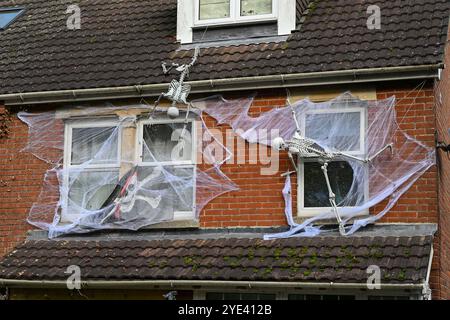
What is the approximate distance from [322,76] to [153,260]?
358 cm

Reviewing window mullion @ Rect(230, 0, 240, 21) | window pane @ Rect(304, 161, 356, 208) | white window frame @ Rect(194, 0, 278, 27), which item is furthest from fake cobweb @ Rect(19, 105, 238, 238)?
window mullion @ Rect(230, 0, 240, 21)

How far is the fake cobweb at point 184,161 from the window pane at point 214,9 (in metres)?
1.60

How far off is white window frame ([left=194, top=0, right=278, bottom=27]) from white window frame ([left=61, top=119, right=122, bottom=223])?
2.15m

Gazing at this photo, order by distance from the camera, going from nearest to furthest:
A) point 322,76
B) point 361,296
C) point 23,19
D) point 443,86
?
point 361,296 → point 322,76 → point 443,86 → point 23,19

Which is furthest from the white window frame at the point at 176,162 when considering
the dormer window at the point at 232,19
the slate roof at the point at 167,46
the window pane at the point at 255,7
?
the window pane at the point at 255,7

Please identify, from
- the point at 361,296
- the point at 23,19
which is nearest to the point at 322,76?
the point at 361,296

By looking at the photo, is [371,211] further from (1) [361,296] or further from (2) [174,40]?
(2) [174,40]

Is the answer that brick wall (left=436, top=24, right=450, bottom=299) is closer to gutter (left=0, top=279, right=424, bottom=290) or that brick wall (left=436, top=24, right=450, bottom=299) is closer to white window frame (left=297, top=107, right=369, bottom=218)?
white window frame (left=297, top=107, right=369, bottom=218)

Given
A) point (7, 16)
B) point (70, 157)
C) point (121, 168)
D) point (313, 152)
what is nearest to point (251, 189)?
point (313, 152)

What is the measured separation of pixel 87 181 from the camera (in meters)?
13.5

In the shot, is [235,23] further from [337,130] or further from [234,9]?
[337,130]

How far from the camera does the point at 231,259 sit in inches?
461

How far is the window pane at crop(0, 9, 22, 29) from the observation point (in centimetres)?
1612

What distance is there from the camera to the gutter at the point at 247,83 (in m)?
12.1
